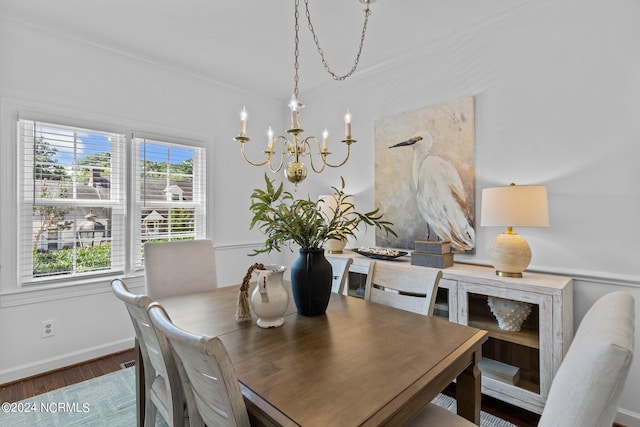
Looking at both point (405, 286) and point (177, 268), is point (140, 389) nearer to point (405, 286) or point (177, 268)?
point (177, 268)

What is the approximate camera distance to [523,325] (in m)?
2.04

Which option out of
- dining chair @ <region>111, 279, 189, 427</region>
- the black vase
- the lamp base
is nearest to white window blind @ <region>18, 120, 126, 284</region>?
dining chair @ <region>111, 279, 189, 427</region>

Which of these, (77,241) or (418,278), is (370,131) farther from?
(77,241)

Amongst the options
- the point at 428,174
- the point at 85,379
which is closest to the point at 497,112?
the point at 428,174

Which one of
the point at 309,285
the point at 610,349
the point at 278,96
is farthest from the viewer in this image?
the point at 278,96

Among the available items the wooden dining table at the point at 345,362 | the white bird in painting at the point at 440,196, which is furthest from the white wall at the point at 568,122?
the wooden dining table at the point at 345,362

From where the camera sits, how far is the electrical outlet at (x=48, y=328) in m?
2.52

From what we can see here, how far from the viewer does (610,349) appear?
0.59m

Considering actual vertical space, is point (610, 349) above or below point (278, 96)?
below

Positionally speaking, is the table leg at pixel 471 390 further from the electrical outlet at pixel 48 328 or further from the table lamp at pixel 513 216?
the electrical outlet at pixel 48 328

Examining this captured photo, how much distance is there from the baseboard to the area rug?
1.11 feet

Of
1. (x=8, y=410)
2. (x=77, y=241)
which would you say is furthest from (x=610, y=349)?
(x=77, y=241)

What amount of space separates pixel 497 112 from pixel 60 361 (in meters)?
3.96

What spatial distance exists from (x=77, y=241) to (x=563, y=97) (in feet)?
12.7
